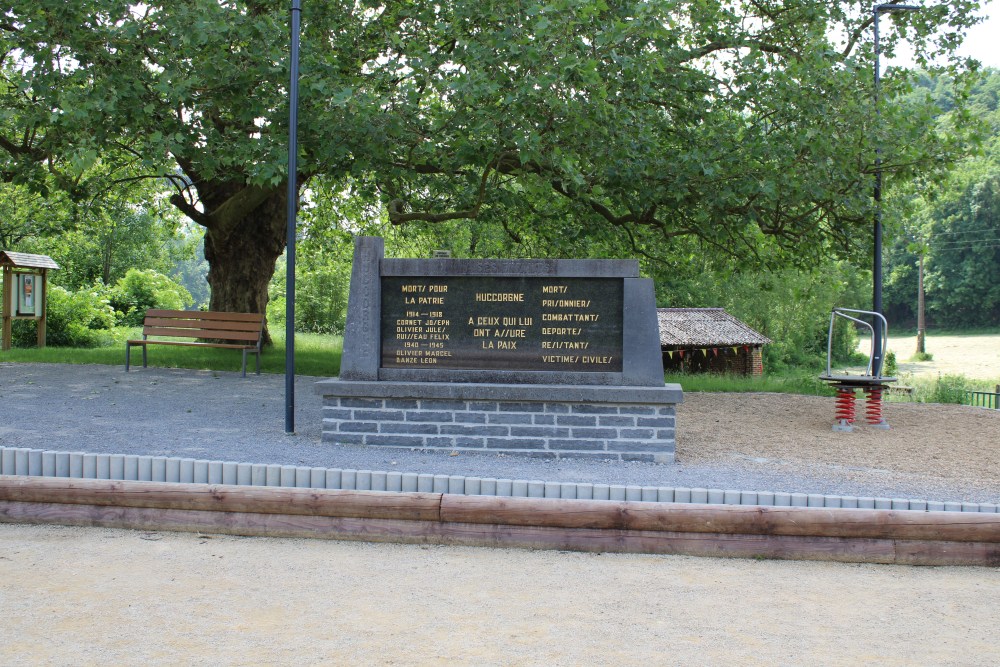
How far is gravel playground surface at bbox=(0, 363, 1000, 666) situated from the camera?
158 inches

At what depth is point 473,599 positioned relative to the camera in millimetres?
4707

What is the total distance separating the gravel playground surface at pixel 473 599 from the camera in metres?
4.00

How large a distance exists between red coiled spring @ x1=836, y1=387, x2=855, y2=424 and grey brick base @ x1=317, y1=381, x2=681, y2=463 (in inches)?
137

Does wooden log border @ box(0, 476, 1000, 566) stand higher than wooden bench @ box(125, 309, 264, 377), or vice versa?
wooden bench @ box(125, 309, 264, 377)

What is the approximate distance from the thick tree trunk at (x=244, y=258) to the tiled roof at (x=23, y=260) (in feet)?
14.0

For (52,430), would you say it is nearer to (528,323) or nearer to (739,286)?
(528,323)

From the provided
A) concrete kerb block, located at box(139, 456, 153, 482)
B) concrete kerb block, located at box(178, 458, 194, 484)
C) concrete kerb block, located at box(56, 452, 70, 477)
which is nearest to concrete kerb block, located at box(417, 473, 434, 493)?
concrete kerb block, located at box(178, 458, 194, 484)

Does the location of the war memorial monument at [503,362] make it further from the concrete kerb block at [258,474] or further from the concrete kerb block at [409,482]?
the concrete kerb block at [409,482]

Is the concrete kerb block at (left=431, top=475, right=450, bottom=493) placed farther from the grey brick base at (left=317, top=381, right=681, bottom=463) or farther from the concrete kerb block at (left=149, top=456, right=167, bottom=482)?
the grey brick base at (left=317, top=381, right=681, bottom=463)

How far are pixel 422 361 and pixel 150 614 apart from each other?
14.1ft

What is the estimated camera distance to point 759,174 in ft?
41.8

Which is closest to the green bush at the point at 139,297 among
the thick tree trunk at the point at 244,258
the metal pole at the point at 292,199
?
the thick tree trunk at the point at 244,258

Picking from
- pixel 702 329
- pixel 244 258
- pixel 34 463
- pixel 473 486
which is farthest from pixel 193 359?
pixel 702 329

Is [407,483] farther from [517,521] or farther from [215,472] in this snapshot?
[215,472]
